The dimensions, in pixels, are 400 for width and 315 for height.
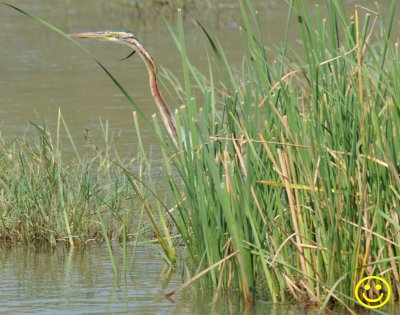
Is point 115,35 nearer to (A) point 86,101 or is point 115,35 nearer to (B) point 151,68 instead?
(B) point 151,68

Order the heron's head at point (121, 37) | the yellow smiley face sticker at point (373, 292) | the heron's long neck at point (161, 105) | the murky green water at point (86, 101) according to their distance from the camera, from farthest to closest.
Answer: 1. the heron's head at point (121, 37)
2. the heron's long neck at point (161, 105)
3. the murky green water at point (86, 101)
4. the yellow smiley face sticker at point (373, 292)

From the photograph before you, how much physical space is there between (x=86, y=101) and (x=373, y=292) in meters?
6.96

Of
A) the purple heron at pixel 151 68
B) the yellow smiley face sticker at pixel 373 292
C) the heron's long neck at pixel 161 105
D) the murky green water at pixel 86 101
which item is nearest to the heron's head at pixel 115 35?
the purple heron at pixel 151 68

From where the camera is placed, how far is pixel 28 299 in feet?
15.3

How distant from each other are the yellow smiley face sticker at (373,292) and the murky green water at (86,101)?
7cm

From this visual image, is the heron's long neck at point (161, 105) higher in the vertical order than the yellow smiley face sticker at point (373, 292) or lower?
higher

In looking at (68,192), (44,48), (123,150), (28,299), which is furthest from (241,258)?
(44,48)

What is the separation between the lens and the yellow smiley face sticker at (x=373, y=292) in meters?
Answer: 4.18

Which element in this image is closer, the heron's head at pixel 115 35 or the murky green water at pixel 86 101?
the murky green water at pixel 86 101

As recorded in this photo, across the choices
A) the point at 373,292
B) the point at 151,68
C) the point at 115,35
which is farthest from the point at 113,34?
the point at 373,292

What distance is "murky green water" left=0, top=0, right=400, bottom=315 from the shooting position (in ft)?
A: 15.0

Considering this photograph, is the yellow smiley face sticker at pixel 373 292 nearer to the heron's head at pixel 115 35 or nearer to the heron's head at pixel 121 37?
the heron's head at pixel 121 37

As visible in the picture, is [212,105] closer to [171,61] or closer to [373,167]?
[373,167]

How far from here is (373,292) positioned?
166 inches
